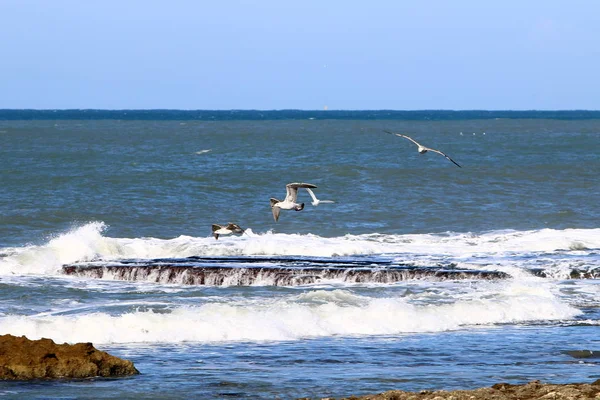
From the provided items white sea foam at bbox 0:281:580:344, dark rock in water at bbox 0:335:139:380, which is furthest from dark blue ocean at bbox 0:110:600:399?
dark rock in water at bbox 0:335:139:380

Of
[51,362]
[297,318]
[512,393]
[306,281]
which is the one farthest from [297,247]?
[512,393]

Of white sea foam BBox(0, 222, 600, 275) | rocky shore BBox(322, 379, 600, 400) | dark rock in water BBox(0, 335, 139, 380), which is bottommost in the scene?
white sea foam BBox(0, 222, 600, 275)

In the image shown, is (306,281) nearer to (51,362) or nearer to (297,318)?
(297,318)

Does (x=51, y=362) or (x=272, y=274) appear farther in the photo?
(x=272, y=274)

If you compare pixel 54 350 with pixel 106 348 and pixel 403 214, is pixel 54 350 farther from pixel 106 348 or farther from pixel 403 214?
pixel 403 214

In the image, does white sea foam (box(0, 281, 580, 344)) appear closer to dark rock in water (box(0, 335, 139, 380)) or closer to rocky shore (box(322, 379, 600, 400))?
dark rock in water (box(0, 335, 139, 380))

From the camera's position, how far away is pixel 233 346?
15492 mm

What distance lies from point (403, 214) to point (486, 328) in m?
19.0

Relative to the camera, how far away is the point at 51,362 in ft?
41.1

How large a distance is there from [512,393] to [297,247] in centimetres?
1627

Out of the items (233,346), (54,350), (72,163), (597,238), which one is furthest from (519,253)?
(72,163)

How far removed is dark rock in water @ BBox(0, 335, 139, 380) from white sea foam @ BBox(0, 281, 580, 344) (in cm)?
318

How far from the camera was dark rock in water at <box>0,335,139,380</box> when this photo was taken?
40.7 ft

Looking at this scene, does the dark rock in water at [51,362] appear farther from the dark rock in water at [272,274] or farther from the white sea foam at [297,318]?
the dark rock in water at [272,274]
